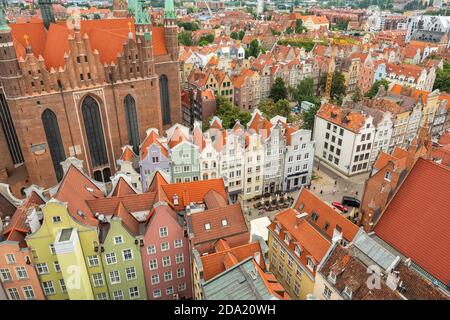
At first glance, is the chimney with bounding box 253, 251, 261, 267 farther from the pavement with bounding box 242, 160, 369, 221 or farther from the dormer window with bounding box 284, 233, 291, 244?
the pavement with bounding box 242, 160, 369, 221

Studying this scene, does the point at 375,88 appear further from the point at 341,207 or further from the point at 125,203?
the point at 125,203

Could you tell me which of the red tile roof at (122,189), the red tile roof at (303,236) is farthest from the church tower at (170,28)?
the red tile roof at (303,236)

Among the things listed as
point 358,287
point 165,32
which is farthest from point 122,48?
point 358,287

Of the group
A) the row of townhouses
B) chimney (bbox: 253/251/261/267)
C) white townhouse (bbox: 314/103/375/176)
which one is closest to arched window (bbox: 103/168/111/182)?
the row of townhouses

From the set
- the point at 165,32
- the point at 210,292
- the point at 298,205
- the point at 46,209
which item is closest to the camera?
the point at 210,292

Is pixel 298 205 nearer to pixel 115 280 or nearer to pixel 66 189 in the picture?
pixel 115 280

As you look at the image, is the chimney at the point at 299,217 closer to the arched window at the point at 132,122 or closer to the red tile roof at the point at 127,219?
the red tile roof at the point at 127,219
